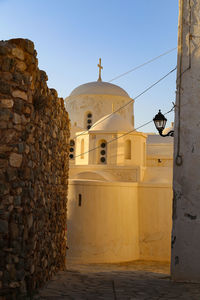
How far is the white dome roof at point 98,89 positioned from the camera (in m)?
23.3

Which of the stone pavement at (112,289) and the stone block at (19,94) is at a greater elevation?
the stone block at (19,94)

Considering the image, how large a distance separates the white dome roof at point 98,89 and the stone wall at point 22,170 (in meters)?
19.0

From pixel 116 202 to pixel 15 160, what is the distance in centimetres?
966

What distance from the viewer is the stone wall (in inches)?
133

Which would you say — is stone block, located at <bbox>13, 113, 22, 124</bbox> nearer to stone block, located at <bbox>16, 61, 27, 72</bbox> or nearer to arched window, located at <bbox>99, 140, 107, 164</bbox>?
stone block, located at <bbox>16, 61, 27, 72</bbox>

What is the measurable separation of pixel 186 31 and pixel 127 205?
8476mm

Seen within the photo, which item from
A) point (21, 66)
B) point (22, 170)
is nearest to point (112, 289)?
point (22, 170)

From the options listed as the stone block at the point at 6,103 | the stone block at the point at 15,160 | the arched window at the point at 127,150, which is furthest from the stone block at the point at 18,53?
the arched window at the point at 127,150

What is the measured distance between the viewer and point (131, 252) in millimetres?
13016

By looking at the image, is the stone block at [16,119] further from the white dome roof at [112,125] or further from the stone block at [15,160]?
the white dome roof at [112,125]

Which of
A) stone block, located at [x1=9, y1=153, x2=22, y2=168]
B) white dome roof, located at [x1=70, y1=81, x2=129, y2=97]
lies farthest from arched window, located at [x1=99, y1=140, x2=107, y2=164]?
stone block, located at [x1=9, y1=153, x2=22, y2=168]

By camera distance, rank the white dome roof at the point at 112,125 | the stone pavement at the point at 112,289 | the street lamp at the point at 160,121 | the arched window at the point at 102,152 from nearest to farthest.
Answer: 1. the stone pavement at the point at 112,289
2. the street lamp at the point at 160,121
3. the arched window at the point at 102,152
4. the white dome roof at the point at 112,125

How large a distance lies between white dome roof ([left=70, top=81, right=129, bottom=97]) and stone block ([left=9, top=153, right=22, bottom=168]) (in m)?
20.0

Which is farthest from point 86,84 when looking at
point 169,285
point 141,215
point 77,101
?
point 169,285
